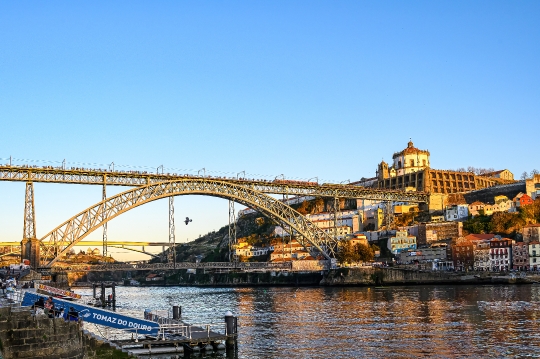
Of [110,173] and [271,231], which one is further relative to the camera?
[271,231]

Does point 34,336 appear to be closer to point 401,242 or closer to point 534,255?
point 534,255

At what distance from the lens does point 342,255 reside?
293 ft

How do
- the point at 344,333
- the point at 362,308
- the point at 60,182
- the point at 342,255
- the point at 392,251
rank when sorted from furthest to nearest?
1. the point at 392,251
2. the point at 342,255
3. the point at 60,182
4. the point at 362,308
5. the point at 344,333

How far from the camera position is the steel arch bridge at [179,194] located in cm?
6175

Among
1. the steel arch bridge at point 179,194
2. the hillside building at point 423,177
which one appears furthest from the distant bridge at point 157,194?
the hillside building at point 423,177

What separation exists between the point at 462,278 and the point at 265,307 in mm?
37461

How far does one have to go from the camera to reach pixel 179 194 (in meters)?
71.4

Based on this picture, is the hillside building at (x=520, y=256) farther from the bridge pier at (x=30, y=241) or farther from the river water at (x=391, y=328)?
the bridge pier at (x=30, y=241)

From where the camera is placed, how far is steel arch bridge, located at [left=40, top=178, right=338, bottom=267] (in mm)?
61750

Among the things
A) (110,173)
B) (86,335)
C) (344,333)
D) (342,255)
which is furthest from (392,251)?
(86,335)

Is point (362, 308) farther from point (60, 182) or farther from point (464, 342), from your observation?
point (60, 182)

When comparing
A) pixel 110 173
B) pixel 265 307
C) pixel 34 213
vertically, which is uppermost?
pixel 110 173

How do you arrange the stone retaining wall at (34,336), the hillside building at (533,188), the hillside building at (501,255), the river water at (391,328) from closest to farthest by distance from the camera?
the stone retaining wall at (34,336) → the river water at (391,328) → the hillside building at (501,255) → the hillside building at (533,188)

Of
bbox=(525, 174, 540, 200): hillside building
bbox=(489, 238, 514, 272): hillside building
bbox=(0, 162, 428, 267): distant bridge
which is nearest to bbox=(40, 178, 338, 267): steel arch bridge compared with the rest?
bbox=(0, 162, 428, 267): distant bridge
